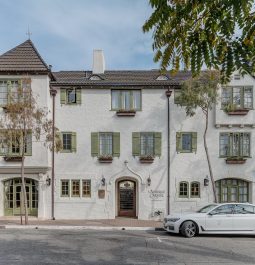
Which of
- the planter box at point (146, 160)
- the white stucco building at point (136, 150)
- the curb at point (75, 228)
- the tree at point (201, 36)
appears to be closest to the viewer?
the tree at point (201, 36)

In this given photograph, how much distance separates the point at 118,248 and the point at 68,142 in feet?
32.4

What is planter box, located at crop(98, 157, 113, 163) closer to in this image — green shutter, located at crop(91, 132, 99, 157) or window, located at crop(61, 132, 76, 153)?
green shutter, located at crop(91, 132, 99, 157)

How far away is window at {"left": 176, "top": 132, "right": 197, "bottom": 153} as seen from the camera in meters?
21.3

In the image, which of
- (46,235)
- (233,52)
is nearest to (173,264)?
(46,235)

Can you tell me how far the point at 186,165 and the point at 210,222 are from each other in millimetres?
6347

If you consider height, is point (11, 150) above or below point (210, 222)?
above

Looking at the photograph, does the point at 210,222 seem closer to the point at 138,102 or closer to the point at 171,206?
the point at 171,206

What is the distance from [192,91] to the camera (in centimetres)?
1923

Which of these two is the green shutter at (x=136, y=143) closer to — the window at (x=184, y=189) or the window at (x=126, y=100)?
the window at (x=126, y=100)

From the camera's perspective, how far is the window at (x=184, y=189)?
21.2 m

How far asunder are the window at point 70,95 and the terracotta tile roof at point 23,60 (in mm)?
1838

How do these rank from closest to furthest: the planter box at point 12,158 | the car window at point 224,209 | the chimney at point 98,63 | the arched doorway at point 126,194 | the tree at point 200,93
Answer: the car window at point 224,209
the tree at point 200,93
the planter box at point 12,158
the arched doorway at point 126,194
the chimney at point 98,63

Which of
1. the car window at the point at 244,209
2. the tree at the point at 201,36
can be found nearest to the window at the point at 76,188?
the car window at the point at 244,209

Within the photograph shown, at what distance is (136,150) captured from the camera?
21219mm
